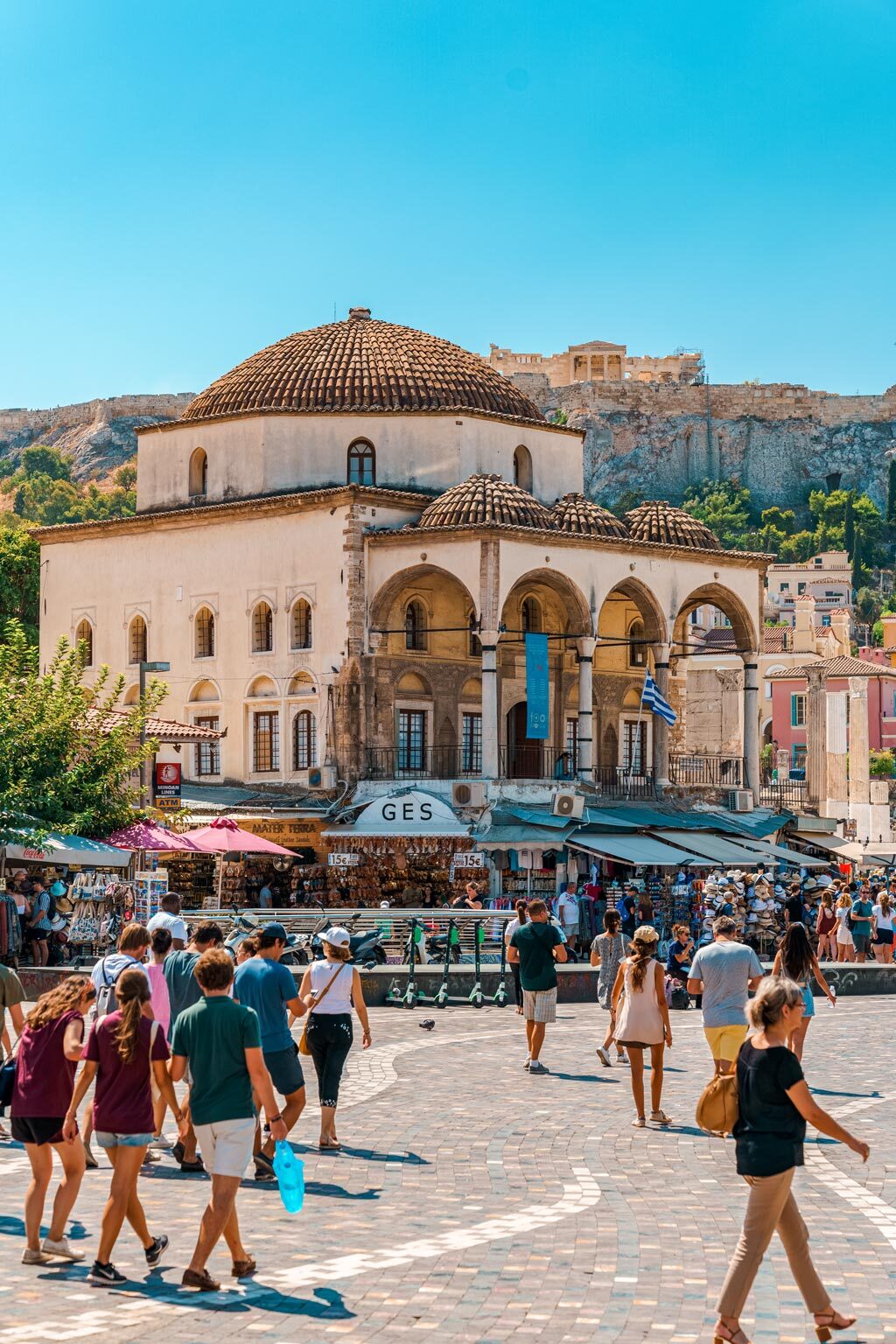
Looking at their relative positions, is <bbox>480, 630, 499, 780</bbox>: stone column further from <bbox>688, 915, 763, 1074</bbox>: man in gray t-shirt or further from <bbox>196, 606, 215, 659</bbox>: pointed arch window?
<bbox>688, 915, 763, 1074</bbox>: man in gray t-shirt

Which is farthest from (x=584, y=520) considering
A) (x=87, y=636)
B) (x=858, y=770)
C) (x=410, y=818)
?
(x=858, y=770)

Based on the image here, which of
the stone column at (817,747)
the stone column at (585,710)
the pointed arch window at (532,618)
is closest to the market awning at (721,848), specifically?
the stone column at (585,710)

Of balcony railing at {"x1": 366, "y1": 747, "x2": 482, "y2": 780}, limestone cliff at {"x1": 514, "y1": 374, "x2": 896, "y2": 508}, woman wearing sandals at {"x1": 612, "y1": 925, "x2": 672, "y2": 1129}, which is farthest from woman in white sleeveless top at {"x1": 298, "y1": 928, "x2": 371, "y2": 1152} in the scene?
limestone cliff at {"x1": 514, "y1": 374, "x2": 896, "y2": 508}

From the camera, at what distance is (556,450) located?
48.1m


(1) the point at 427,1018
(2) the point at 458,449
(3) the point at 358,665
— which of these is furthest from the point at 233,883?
(1) the point at 427,1018

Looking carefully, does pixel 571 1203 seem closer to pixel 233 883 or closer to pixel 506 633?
pixel 233 883

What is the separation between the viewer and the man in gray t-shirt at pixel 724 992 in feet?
47.3

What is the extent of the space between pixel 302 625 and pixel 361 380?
5713 mm

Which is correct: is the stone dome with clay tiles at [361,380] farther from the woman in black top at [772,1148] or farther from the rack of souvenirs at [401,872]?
the woman in black top at [772,1148]

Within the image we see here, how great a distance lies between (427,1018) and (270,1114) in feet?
39.7

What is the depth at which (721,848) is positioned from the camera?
40562mm

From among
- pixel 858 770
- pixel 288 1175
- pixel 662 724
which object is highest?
pixel 662 724

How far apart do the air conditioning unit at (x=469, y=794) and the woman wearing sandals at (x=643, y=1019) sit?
2497 cm

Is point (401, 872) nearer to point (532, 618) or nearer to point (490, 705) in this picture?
point (490, 705)
